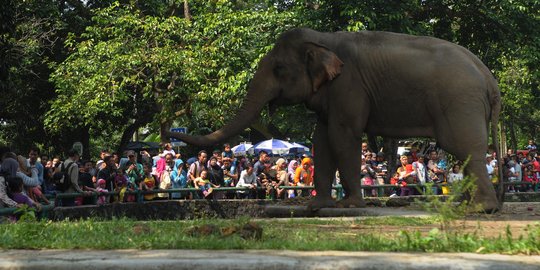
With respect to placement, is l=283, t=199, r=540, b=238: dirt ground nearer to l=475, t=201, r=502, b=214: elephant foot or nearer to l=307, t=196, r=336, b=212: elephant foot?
l=475, t=201, r=502, b=214: elephant foot

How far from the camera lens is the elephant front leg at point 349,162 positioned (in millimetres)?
13102

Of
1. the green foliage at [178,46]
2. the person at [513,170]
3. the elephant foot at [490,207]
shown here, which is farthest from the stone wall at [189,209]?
the person at [513,170]

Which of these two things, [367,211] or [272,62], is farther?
[272,62]

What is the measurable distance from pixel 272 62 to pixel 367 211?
285 cm

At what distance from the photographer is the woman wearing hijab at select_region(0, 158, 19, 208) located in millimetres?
13602

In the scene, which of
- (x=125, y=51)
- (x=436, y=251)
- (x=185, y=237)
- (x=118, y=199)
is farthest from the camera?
(x=125, y=51)

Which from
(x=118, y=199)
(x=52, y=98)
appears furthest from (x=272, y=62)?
(x=52, y=98)

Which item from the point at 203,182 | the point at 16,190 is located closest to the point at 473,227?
the point at 16,190

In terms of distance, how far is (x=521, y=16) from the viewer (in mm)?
25844

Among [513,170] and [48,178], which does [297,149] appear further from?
[48,178]

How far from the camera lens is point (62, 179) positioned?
18.5m

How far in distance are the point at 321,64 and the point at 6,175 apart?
20.2ft

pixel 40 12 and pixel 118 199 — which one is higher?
pixel 40 12

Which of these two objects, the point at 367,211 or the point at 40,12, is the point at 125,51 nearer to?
the point at 40,12
